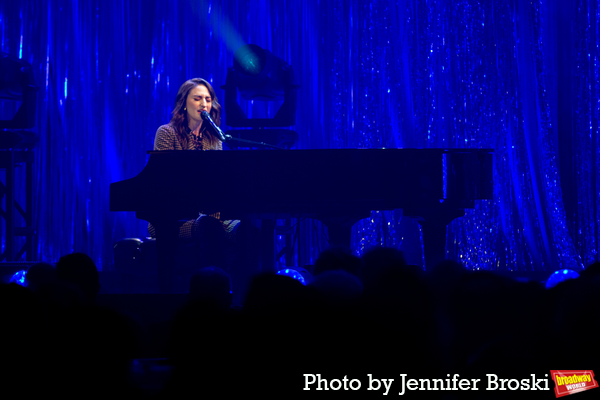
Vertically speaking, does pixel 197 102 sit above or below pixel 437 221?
above

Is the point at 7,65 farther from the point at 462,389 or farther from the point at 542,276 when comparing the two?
the point at 462,389

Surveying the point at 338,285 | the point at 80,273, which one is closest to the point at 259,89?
the point at 80,273

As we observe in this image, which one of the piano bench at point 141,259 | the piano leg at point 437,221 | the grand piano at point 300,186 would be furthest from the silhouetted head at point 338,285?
the piano bench at point 141,259

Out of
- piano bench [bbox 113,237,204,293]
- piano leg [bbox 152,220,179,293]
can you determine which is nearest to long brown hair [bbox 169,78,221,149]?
piano bench [bbox 113,237,204,293]

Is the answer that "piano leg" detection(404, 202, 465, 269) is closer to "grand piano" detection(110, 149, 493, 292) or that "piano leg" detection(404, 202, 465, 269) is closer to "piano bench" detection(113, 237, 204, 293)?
"grand piano" detection(110, 149, 493, 292)

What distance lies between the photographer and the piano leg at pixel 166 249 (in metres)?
3.44

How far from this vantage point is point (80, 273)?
207cm

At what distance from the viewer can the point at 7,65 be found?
501cm

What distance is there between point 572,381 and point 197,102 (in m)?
3.51

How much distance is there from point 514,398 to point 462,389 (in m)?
0.09

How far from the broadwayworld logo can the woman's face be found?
3466 mm

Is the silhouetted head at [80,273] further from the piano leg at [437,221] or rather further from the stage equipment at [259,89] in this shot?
the stage equipment at [259,89]

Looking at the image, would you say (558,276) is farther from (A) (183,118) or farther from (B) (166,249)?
(A) (183,118)

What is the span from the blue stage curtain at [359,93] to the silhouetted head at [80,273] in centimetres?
403
